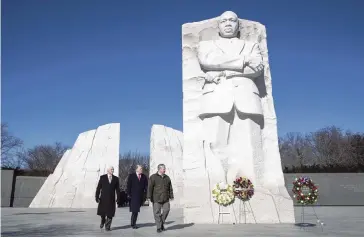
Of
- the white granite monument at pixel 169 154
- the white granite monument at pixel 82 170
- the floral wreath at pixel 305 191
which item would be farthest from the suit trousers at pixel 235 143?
the white granite monument at pixel 169 154

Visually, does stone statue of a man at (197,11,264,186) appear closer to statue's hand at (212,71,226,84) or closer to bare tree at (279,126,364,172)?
statue's hand at (212,71,226,84)

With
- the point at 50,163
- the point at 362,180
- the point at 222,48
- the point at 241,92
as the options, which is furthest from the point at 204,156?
the point at 50,163

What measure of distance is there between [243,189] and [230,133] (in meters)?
1.49

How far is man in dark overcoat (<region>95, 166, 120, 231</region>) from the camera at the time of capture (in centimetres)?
640

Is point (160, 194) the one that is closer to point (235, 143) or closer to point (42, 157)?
point (235, 143)

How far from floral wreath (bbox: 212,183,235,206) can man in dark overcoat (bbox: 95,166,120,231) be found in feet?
7.76

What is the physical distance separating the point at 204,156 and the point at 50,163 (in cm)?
4203

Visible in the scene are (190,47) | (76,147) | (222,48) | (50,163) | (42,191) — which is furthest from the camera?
(50,163)

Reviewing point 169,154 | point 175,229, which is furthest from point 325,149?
point 175,229

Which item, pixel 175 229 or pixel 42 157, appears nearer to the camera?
pixel 175 229

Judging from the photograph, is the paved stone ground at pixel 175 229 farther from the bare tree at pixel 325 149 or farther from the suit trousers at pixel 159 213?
the bare tree at pixel 325 149

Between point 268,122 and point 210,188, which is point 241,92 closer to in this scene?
point 268,122

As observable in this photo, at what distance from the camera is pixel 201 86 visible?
28.6ft

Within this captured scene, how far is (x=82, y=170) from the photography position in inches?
645
